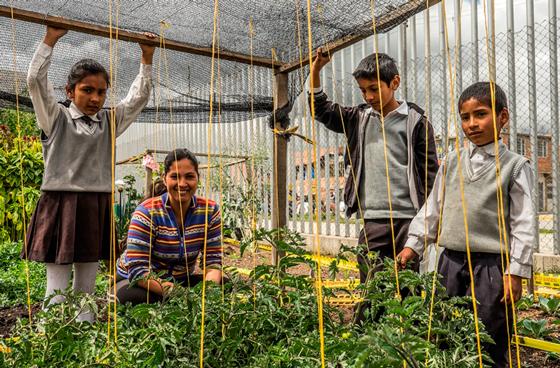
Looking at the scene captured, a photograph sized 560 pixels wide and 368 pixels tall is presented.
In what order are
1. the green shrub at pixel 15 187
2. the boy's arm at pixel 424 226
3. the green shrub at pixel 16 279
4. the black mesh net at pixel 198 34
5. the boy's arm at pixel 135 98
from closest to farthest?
1. the boy's arm at pixel 424 226
2. the boy's arm at pixel 135 98
3. the black mesh net at pixel 198 34
4. the green shrub at pixel 16 279
5. the green shrub at pixel 15 187

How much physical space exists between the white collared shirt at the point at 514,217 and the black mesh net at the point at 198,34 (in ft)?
2.99

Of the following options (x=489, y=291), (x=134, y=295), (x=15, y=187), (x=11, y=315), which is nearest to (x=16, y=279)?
(x=11, y=315)

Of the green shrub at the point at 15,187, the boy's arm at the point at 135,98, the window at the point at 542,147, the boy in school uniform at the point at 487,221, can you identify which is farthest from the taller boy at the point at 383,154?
the green shrub at the point at 15,187

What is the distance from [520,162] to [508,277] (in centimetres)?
39

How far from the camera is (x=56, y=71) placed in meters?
3.46

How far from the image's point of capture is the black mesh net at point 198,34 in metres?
2.57

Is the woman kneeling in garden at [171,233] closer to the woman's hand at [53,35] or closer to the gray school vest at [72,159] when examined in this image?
the gray school vest at [72,159]

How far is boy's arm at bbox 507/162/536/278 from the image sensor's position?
152 centimetres

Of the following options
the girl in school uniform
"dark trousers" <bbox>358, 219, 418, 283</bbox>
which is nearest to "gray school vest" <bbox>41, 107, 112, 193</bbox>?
the girl in school uniform

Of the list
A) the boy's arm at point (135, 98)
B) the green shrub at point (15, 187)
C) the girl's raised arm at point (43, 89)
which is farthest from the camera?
the green shrub at point (15, 187)

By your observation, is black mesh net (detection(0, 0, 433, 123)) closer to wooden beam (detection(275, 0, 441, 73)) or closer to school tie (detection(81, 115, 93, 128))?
wooden beam (detection(275, 0, 441, 73))

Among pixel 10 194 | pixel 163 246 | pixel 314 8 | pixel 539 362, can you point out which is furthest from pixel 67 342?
pixel 10 194

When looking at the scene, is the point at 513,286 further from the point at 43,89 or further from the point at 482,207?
the point at 43,89

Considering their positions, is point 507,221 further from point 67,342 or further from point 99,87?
point 99,87
